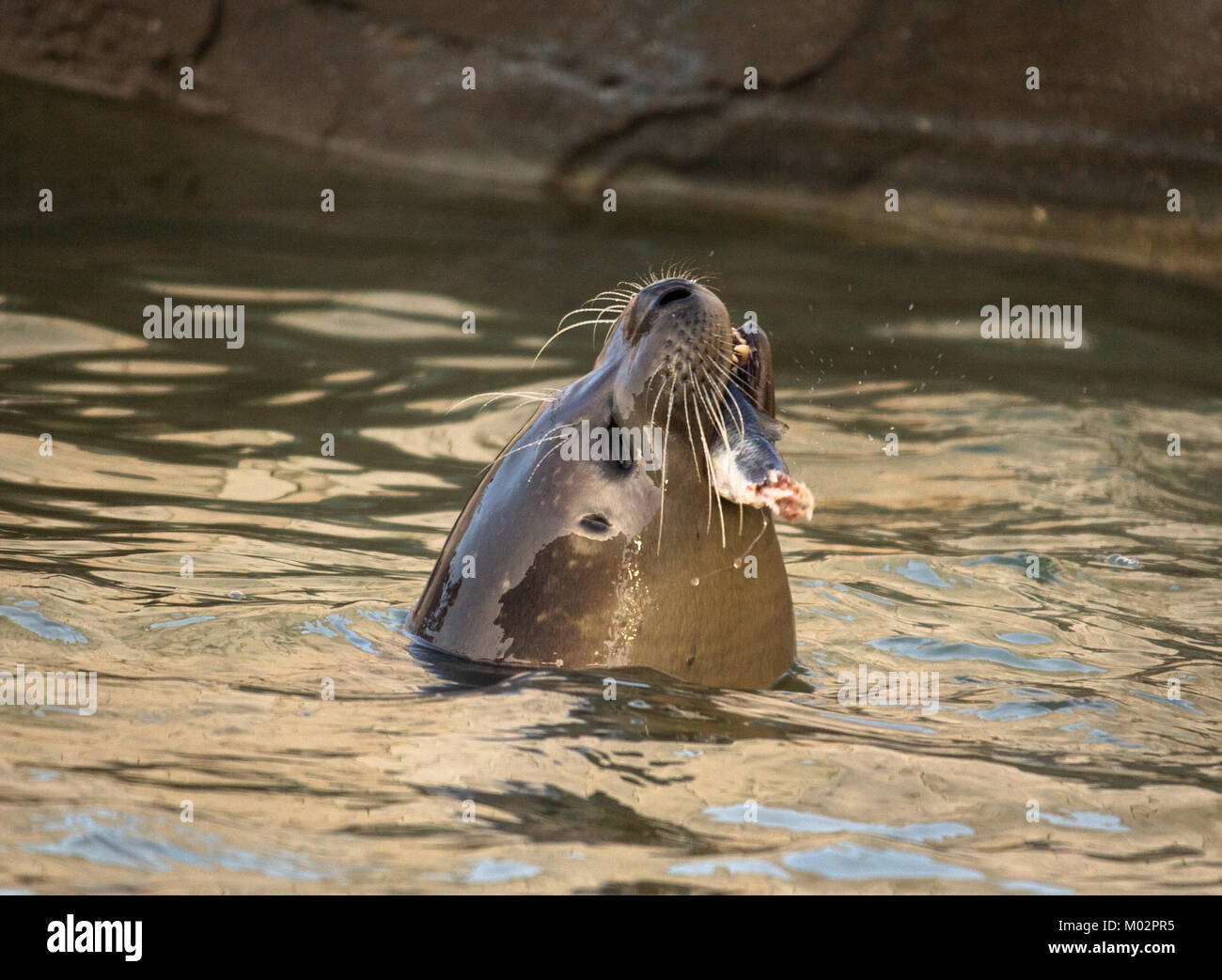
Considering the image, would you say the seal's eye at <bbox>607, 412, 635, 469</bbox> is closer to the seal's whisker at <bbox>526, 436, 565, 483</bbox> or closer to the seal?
the seal

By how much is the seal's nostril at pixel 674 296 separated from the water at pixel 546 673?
36.1 inches

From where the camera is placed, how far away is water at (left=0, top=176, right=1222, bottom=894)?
3248 millimetres

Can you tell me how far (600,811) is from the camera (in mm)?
3355

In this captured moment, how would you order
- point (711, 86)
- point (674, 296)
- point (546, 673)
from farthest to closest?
point (711, 86)
point (674, 296)
point (546, 673)

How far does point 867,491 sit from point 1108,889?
407cm

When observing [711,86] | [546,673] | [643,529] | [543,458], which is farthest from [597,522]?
[711,86]

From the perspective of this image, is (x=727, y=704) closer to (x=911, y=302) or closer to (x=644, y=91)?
(x=911, y=302)

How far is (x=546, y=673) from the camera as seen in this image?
13.3 ft

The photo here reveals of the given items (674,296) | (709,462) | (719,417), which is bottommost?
(709,462)

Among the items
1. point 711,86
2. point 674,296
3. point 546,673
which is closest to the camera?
point 546,673

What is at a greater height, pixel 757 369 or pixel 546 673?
pixel 757 369

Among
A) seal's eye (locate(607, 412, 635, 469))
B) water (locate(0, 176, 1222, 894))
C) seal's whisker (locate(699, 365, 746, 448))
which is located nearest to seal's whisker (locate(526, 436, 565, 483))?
seal's eye (locate(607, 412, 635, 469))

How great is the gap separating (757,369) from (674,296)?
30 cm

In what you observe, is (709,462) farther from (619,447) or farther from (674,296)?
(674,296)
